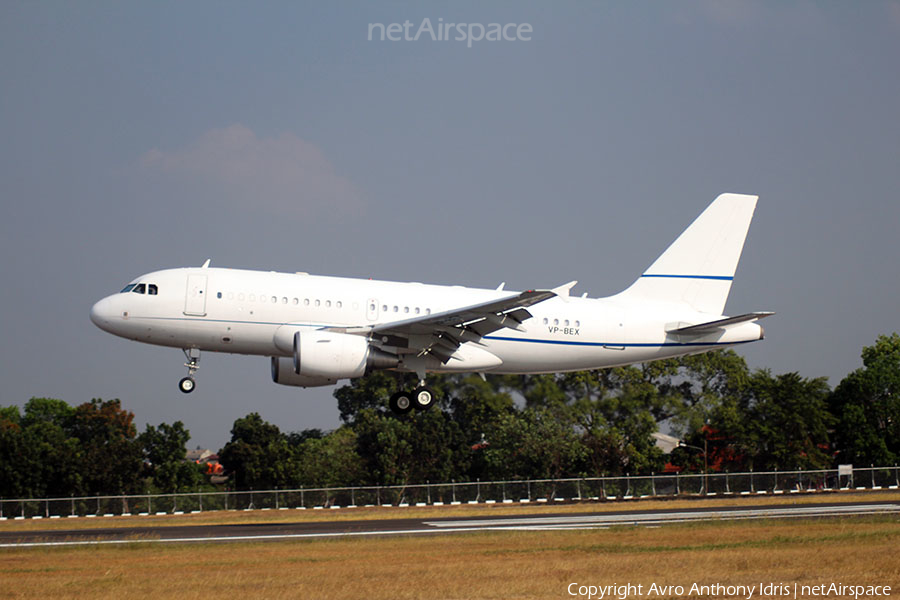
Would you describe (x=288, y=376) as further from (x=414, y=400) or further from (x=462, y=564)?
(x=462, y=564)

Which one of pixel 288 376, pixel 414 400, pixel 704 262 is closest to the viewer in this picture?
pixel 288 376

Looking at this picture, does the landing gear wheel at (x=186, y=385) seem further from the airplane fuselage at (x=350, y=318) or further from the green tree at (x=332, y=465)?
the green tree at (x=332, y=465)

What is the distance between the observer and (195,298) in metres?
31.3

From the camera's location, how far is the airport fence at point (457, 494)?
50.7 metres

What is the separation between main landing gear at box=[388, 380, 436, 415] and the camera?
33.6 meters

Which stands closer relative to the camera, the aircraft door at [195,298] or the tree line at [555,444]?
the aircraft door at [195,298]

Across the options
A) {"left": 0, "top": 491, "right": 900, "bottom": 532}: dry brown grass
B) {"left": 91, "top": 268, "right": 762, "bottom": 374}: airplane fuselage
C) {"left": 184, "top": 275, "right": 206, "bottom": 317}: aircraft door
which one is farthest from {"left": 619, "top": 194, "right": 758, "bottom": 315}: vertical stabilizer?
{"left": 184, "top": 275, "right": 206, "bottom": 317}: aircraft door

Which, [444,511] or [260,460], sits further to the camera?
[260,460]

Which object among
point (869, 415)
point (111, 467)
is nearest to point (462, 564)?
point (111, 467)

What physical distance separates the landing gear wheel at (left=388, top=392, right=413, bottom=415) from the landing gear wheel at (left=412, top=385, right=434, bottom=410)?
21 cm

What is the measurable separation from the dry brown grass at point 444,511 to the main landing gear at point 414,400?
955 centimetres

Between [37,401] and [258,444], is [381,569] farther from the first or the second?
[37,401]

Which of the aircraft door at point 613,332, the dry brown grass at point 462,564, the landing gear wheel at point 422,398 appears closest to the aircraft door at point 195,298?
the landing gear wheel at point 422,398

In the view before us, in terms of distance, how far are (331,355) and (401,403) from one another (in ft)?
13.1
